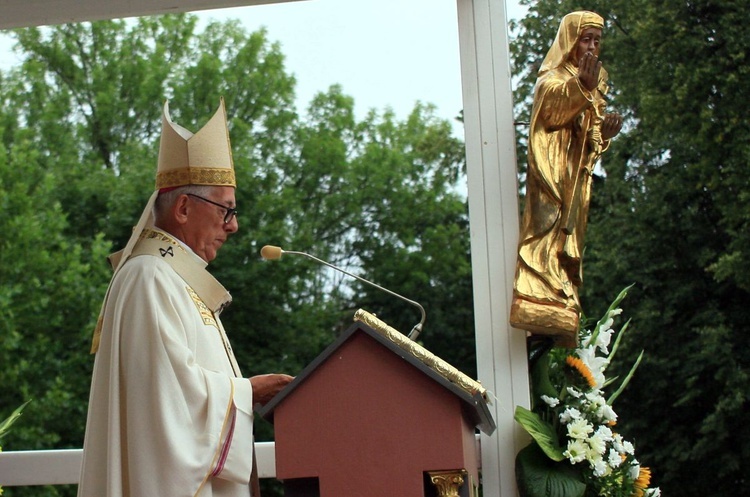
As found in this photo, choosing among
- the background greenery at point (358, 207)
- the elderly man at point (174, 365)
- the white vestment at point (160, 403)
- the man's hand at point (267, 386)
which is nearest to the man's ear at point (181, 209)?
the elderly man at point (174, 365)

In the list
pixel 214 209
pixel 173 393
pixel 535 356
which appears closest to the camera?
pixel 173 393

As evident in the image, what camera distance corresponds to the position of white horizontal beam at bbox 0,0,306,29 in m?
4.16

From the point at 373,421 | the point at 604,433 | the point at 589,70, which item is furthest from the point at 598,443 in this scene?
the point at 589,70

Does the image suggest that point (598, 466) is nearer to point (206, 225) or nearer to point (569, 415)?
point (569, 415)

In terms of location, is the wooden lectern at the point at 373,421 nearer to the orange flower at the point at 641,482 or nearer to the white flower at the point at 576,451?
the white flower at the point at 576,451

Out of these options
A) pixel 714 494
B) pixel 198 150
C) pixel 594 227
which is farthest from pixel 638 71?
pixel 198 150

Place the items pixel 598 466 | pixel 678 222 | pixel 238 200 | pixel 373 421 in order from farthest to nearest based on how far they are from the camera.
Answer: pixel 238 200
pixel 678 222
pixel 598 466
pixel 373 421

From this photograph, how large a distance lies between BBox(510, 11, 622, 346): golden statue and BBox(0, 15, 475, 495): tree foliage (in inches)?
382

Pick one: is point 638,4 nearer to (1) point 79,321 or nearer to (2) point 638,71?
(2) point 638,71

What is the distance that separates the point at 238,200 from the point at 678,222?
597cm

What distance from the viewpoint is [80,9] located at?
4250 mm

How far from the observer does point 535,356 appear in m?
3.68

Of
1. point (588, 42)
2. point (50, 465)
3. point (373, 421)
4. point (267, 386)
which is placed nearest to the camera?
point (373, 421)

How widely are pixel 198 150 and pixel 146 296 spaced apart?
19.7 inches
